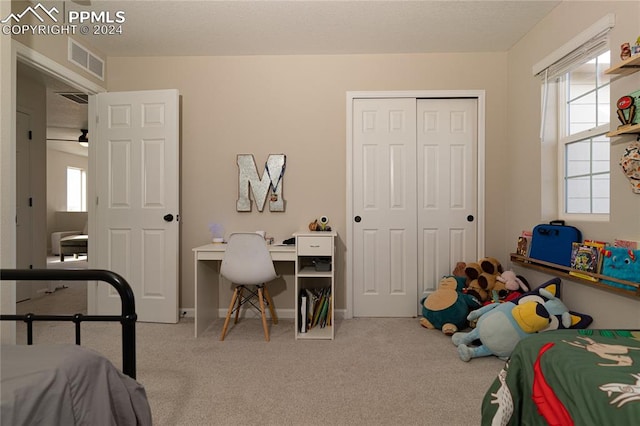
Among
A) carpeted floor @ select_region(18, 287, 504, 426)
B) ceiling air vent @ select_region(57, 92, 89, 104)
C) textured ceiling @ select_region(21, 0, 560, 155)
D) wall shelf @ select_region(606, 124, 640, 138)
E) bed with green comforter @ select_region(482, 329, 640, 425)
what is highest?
textured ceiling @ select_region(21, 0, 560, 155)

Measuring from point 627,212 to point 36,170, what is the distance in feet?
18.6

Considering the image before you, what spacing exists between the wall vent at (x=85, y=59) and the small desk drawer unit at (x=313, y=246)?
2507 millimetres

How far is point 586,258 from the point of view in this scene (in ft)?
6.99

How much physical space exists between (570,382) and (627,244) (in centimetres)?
133

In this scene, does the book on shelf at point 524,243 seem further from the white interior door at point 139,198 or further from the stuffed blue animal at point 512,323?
the white interior door at point 139,198

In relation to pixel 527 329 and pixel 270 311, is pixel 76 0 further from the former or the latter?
pixel 527 329

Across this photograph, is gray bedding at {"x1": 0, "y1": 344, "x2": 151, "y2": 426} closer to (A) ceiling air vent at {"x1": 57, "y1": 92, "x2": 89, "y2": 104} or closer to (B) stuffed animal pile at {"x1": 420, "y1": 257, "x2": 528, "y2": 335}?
(B) stuffed animal pile at {"x1": 420, "y1": 257, "x2": 528, "y2": 335}

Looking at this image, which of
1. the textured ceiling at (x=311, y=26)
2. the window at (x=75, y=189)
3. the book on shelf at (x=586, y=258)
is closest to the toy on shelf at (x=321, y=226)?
the textured ceiling at (x=311, y=26)

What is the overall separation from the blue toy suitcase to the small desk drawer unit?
1.64 m

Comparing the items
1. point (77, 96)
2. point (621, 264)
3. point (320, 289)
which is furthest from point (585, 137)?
point (77, 96)

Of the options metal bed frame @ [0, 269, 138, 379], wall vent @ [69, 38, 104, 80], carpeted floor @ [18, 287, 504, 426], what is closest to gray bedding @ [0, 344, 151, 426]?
metal bed frame @ [0, 269, 138, 379]

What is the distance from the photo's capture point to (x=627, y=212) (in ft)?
6.30

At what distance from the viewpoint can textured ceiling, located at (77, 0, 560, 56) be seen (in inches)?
98.4

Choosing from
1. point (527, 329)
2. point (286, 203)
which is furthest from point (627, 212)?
point (286, 203)
